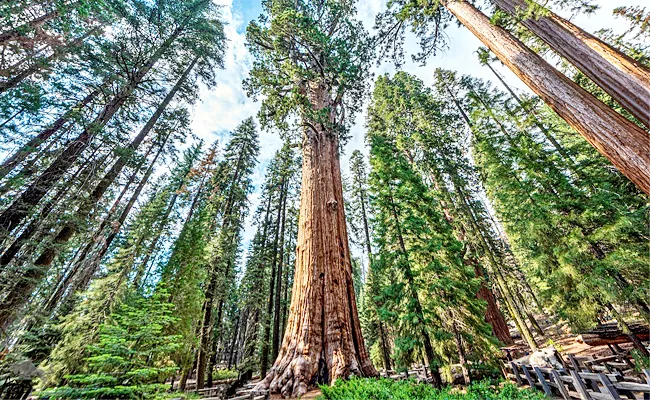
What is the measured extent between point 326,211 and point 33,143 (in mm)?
6910

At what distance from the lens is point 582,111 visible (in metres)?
3.33

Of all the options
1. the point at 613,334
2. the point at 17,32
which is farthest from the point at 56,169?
the point at 613,334

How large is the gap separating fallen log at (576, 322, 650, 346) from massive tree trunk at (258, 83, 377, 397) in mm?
11585

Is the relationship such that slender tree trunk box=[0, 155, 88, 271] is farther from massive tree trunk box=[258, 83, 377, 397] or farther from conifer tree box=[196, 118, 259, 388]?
conifer tree box=[196, 118, 259, 388]

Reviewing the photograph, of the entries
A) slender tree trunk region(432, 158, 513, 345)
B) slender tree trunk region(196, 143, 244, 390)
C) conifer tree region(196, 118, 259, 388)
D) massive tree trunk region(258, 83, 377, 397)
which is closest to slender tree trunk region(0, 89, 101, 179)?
→ massive tree trunk region(258, 83, 377, 397)

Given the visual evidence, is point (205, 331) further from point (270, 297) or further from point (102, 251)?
point (102, 251)

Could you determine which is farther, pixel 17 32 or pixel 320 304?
pixel 320 304

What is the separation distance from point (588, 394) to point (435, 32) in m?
10.2

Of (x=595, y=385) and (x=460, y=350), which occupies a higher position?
(x=460, y=350)

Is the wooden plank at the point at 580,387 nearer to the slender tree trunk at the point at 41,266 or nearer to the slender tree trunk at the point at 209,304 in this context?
the slender tree trunk at the point at 41,266

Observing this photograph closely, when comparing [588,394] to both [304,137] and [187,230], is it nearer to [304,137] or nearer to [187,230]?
[304,137]

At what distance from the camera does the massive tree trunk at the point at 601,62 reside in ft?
10.0

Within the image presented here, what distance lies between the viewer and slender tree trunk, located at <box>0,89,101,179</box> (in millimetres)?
4555

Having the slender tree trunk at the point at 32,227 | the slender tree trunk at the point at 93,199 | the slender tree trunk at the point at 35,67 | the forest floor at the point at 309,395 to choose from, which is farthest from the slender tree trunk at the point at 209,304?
the slender tree trunk at the point at 35,67
